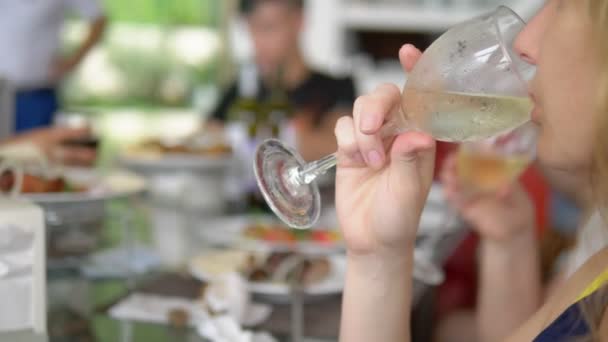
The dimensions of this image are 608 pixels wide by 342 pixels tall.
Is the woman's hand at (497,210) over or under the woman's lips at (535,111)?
under

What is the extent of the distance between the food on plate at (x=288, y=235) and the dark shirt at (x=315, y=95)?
1.25 meters

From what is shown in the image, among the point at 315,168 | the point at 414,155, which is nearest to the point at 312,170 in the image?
the point at 315,168

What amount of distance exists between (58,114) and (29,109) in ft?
0.61

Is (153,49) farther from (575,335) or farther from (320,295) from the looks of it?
(575,335)

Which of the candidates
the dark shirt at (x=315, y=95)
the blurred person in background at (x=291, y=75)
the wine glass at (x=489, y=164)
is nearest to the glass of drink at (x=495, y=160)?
the wine glass at (x=489, y=164)

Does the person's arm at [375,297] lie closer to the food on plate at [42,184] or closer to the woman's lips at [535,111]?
the woman's lips at [535,111]

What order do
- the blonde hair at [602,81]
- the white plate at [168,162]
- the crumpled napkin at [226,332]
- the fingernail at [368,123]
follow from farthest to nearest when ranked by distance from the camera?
the white plate at [168,162]
the crumpled napkin at [226,332]
the fingernail at [368,123]
the blonde hair at [602,81]

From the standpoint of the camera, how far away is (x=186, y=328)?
859mm

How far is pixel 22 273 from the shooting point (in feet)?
2.26

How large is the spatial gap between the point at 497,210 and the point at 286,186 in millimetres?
519

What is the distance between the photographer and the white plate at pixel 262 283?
0.94 meters

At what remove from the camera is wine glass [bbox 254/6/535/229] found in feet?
2.13

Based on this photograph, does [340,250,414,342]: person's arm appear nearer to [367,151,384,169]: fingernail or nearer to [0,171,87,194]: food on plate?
[367,151,384,169]: fingernail

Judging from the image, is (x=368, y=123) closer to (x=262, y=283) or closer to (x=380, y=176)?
(x=380, y=176)
